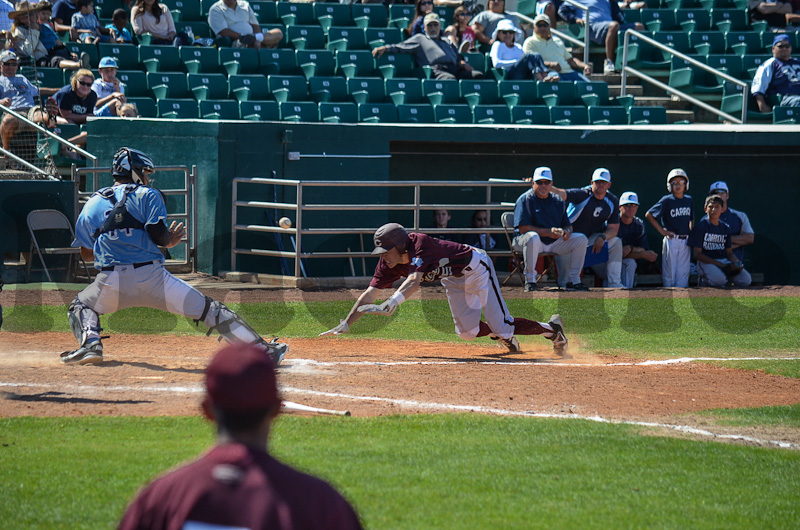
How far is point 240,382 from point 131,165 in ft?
18.8

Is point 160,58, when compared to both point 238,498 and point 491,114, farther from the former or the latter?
point 238,498

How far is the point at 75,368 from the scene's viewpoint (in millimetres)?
7891

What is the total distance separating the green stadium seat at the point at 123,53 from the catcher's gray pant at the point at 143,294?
9087 mm

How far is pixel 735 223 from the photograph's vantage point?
15.1 m

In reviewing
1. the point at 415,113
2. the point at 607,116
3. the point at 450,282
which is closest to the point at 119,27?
the point at 415,113

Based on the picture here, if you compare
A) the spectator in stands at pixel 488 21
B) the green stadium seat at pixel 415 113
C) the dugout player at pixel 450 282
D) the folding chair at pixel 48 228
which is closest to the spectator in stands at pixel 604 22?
the spectator in stands at pixel 488 21

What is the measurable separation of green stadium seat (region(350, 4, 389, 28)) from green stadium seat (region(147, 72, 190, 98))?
413 cm

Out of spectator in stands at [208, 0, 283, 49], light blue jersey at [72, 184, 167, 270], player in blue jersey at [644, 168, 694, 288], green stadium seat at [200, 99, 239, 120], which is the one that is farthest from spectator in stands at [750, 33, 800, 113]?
light blue jersey at [72, 184, 167, 270]

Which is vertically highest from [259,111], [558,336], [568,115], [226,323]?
[568,115]

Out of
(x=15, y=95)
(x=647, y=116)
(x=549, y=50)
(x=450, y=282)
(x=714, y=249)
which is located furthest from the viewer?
(x=549, y=50)

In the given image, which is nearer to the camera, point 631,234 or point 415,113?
point 631,234

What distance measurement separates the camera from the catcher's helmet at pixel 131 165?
7555 mm

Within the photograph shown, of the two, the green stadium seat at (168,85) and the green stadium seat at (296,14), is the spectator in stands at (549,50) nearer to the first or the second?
the green stadium seat at (296,14)

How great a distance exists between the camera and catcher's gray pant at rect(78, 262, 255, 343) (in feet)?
24.6
